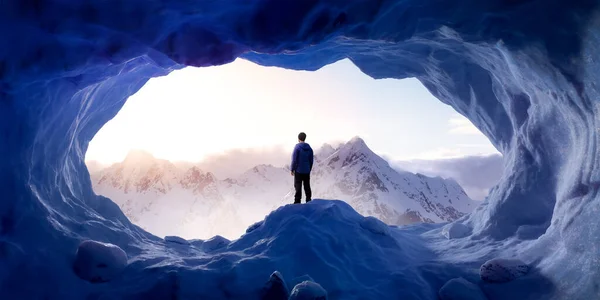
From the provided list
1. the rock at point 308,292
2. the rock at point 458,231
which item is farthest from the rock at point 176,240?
the rock at point 458,231

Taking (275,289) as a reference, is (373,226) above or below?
above

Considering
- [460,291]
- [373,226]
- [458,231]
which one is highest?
[373,226]

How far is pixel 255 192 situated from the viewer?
355 ft

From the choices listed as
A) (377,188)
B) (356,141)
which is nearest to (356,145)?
(356,141)

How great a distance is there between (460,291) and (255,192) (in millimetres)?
105212

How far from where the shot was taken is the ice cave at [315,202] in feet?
14.3

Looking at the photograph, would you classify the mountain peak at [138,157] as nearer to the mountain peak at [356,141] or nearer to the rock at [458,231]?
the mountain peak at [356,141]

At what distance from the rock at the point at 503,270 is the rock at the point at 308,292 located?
2.10 meters

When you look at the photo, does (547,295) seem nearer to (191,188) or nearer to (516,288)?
(516,288)

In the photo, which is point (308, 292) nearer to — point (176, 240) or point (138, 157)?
point (176, 240)

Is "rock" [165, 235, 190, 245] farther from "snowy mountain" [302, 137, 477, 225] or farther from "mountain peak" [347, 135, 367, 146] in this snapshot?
"mountain peak" [347, 135, 367, 146]

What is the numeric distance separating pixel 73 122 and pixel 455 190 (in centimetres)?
12394

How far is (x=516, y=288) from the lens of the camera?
180 inches

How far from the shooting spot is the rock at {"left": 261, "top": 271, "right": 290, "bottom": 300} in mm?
4457
